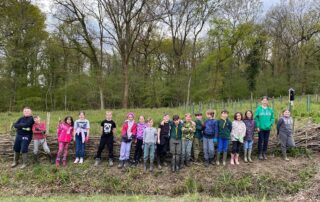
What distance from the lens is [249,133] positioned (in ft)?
29.2

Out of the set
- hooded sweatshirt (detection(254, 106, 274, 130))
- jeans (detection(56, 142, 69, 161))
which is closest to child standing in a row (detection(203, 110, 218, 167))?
hooded sweatshirt (detection(254, 106, 274, 130))

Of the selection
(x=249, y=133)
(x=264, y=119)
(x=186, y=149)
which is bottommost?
(x=186, y=149)

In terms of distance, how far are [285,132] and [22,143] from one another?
25.5 ft

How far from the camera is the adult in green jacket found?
898 centimetres

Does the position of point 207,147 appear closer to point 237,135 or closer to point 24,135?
point 237,135

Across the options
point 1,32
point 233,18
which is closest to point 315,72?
point 233,18

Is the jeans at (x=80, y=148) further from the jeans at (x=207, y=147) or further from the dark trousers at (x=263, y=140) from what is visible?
the dark trousers at (x=263, y=140)

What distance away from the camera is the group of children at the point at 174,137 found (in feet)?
28.6

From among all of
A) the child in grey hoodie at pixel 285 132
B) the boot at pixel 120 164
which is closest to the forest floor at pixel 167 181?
the boot at pixel 120 164

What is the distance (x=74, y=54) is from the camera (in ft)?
94.8

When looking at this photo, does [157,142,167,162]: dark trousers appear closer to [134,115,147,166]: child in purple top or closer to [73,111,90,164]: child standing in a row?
[134,115,147,166]: child in purple top

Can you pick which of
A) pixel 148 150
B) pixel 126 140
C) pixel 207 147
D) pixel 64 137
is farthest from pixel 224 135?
pixel 64 137

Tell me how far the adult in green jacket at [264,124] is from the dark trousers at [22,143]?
675cm

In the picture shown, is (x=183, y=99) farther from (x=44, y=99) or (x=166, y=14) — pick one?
(x=44, y=99)
